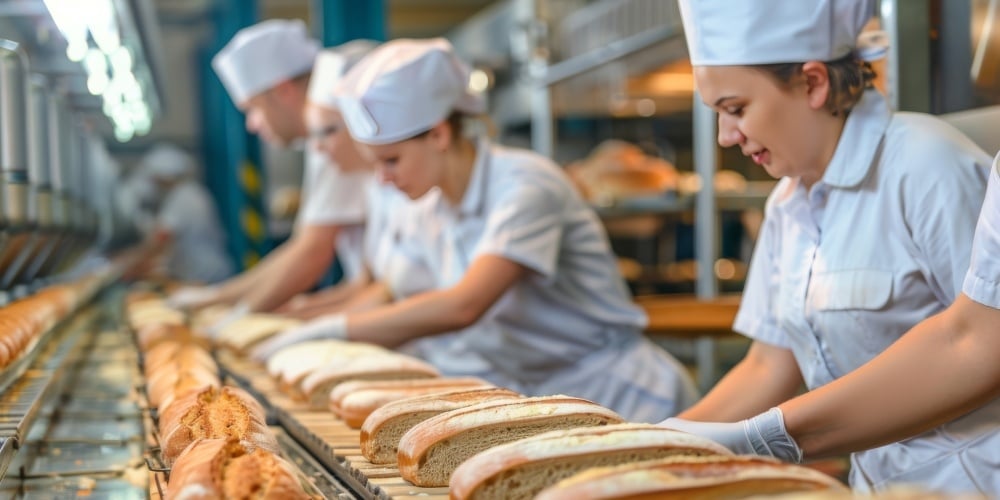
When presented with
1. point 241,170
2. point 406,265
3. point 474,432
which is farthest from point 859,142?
point 241,170

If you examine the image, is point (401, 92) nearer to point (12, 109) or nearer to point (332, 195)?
point (12, 109)

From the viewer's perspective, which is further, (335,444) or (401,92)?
(401,92)

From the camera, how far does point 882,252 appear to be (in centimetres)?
185

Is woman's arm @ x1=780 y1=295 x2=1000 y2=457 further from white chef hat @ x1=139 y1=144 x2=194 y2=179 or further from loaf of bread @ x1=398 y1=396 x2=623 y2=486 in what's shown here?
white chef hat @ x1=139 y1=144 x2=194 y2=179

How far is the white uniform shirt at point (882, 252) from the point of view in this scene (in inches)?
69.3

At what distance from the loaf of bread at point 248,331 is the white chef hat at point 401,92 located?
0.69 meters

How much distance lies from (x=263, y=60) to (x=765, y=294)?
2.66 meters

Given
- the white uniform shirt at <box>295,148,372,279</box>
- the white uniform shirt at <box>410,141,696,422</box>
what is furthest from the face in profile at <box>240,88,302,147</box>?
the white uniform shirt at <box>410,141,696,422</box>

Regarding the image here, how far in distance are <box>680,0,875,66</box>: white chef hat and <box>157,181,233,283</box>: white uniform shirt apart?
8.19 meters

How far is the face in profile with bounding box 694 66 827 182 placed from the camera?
1831 mm

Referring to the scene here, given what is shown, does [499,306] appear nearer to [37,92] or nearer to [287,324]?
Result: [287,324]

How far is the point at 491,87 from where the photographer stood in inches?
281

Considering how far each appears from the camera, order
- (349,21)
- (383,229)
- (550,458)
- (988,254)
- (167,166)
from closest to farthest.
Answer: (550,458) < (988,254) < (383,229) < (349,21) < (167,166)

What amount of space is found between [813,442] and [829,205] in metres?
0.48
